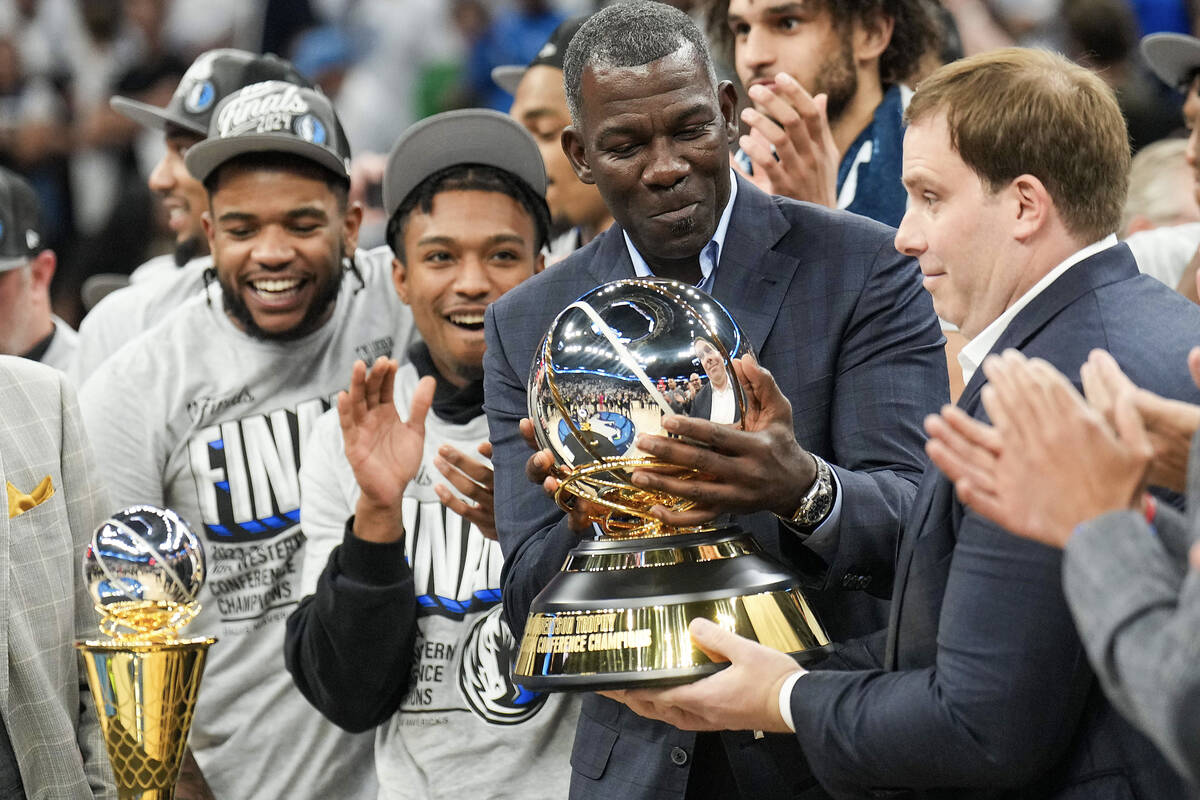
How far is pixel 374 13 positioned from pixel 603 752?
613 centimetres

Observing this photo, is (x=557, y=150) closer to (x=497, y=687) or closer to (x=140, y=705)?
(x=497, y=687)

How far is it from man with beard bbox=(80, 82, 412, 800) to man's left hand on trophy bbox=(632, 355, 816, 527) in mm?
1855

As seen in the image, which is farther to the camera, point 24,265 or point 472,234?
point 24,265

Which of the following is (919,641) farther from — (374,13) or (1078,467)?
(374,13)

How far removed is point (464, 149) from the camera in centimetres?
363

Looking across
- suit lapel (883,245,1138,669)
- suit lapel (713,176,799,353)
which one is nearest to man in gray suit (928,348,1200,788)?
suit lapel (883,245,1138,669)

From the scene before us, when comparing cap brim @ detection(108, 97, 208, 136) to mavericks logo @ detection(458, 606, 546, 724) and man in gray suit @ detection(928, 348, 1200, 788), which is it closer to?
mavericks logo @ detection(458, 606, 546, 724)

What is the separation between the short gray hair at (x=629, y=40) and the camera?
2.55m

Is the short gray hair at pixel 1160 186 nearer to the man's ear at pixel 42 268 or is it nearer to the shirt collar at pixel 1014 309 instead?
the shirt collar at pixel 1014 309

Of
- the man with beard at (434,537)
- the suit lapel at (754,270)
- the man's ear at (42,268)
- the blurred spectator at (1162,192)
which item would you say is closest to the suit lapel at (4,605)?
the man with beard at (434,537)

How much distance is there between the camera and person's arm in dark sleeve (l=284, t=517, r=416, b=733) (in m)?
3.17

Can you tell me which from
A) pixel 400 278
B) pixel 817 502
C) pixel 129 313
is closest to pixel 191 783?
pixel 400 278

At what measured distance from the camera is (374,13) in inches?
316

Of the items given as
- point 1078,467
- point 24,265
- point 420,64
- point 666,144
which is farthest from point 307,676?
point 420,64
